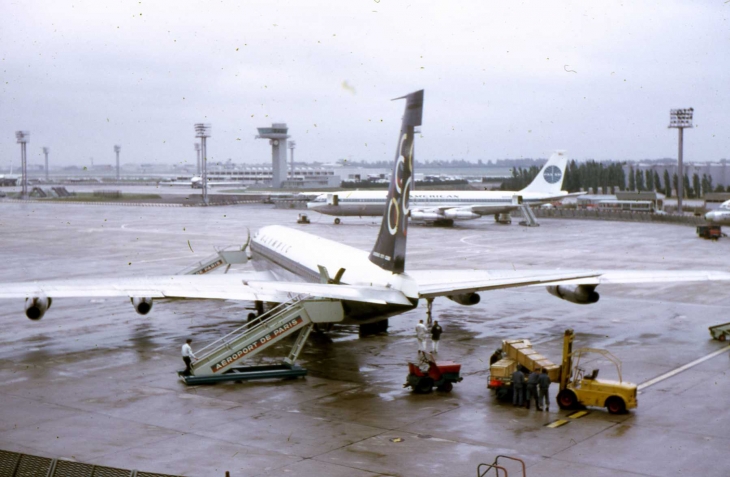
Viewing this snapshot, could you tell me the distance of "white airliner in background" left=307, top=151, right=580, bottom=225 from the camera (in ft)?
291

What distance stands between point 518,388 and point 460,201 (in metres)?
69.5

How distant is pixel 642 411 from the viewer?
21.5 m

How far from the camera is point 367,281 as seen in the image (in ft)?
83.8

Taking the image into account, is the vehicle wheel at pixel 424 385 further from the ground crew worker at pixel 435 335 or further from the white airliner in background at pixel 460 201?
the white airliner in background at pixel 460 201

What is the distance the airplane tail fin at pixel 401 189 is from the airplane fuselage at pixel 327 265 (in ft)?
2.43

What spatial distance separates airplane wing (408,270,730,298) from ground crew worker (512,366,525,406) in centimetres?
437

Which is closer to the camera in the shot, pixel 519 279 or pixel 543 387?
pixel 543 387

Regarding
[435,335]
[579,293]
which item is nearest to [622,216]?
[579,293]

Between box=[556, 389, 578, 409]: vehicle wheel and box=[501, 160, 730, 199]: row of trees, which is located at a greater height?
box=[501, 160, 730, 199]: row of trees

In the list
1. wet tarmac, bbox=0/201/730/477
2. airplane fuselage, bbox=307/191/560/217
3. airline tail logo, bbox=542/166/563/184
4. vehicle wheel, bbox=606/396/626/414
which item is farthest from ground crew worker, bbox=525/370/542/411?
airline tail logo, bbox=542/166/563/184

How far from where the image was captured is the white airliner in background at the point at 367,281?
24.0m

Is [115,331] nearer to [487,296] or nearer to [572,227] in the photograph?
[487,296]

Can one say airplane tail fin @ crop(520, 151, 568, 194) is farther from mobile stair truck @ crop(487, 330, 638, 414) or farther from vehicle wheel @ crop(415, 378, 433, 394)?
vehicle wheel @ crop(415, 378, 433, 394)

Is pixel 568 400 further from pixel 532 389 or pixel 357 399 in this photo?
pixel 357 399
